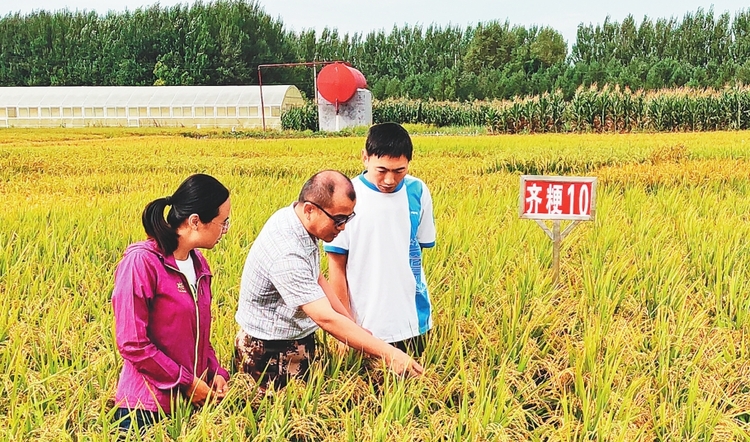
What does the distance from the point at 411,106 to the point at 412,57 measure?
19.4 meters

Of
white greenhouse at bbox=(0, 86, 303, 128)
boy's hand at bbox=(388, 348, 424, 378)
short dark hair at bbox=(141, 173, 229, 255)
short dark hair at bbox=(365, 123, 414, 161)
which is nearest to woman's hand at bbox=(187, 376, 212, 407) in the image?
short dark hair at bbox=(141, 173, 229, 255)

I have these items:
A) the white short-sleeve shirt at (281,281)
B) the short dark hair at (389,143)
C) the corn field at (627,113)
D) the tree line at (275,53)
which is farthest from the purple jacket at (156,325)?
the tree line at (275,53)

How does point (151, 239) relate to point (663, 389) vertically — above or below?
above

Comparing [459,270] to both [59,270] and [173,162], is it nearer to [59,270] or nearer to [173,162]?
[59,270]

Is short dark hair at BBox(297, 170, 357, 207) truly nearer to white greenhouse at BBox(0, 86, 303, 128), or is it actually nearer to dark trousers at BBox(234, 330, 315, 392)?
dark trousers at BBox(234, 330, 315, 392)

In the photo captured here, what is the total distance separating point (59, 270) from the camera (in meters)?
2.93

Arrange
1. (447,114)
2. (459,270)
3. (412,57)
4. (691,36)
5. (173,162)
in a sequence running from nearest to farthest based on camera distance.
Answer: (459,270)
(173,162)
(447,114)
(691,36)
(412,57)

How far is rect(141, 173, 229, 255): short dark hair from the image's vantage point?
1471mm

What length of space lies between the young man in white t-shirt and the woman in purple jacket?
449 millimetres

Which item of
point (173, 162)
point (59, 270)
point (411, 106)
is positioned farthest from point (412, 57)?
point (59, 270)

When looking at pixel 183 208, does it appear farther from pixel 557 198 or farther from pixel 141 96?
pixel 141 96

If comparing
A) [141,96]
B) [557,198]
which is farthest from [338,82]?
[557,198]

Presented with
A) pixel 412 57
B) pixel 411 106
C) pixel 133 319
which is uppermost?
pixel 412 57

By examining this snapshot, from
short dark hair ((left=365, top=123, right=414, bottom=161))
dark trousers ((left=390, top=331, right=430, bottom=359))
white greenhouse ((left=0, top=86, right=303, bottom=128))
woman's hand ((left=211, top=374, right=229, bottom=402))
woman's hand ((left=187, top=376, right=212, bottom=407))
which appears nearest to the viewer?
woman's hand ((left=187, top=376, right=212, bottom=407))
